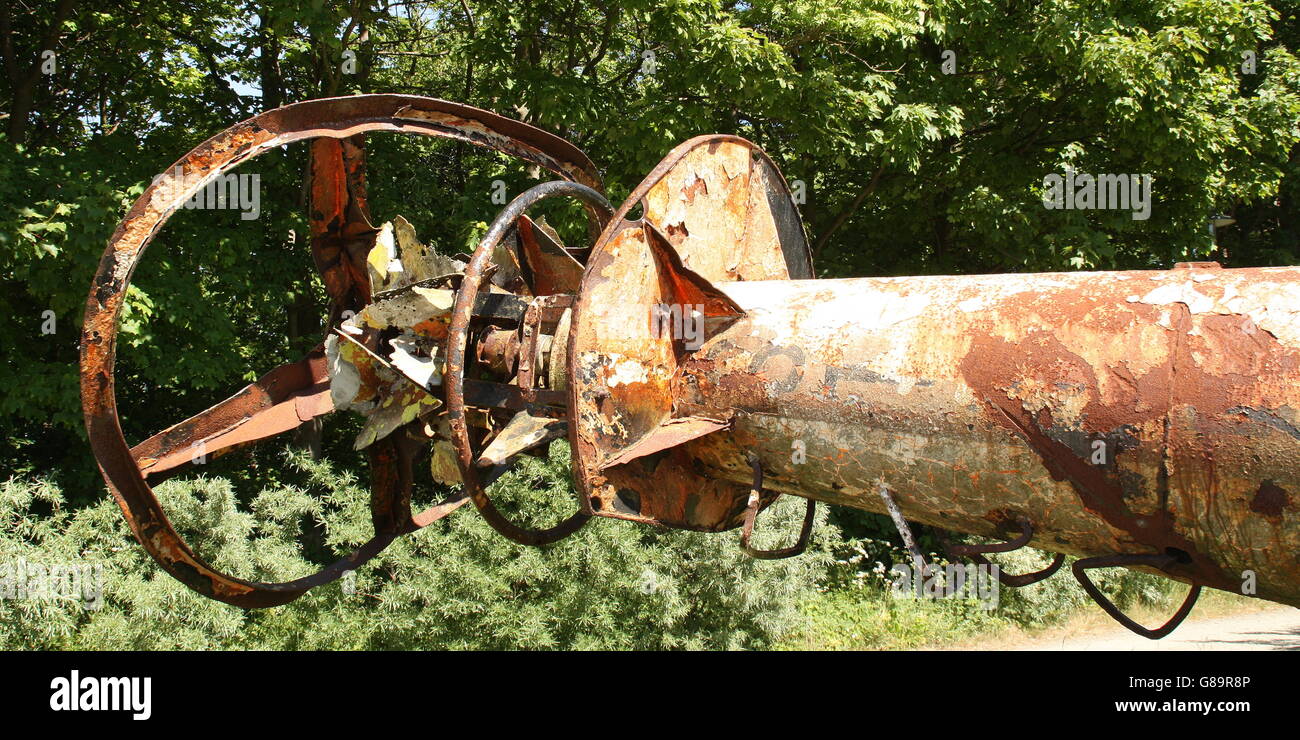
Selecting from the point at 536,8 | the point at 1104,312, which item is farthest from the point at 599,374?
the point at 536,8

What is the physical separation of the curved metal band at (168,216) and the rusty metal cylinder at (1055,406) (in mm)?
1230

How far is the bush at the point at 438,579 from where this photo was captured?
7.15 m

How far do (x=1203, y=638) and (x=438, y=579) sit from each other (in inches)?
307

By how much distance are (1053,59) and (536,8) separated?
191 inches

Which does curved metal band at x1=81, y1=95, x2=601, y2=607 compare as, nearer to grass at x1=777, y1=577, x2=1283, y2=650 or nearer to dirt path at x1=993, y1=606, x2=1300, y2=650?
grass at x1=777, y1=577, x2=1283, y2=650

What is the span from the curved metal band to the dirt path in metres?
8.42

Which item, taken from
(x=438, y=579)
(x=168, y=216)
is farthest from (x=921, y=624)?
(x=168, y=216)

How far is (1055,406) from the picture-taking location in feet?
5.71

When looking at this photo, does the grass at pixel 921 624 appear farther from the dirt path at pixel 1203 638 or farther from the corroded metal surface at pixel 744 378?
the corroded metal surface at pixel 744 378

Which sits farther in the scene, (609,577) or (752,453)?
(609,577)

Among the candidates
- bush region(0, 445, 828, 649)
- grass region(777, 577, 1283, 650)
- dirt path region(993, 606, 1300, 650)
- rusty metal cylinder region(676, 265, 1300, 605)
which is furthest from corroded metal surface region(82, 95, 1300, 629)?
dirt path region(993, 606, 1300, 650)

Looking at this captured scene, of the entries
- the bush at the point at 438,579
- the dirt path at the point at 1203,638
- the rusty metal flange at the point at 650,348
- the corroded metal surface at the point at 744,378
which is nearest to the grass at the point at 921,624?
the dirt path at the point at 1203,638

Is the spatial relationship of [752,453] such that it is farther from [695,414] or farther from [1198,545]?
[1198,545]

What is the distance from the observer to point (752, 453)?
7.31 ft
